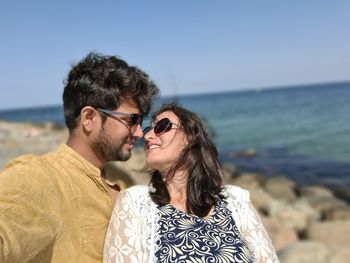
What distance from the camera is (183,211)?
2.87 metres

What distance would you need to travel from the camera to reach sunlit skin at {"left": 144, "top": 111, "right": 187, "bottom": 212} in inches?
120

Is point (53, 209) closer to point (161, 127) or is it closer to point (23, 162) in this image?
point (23, 162)

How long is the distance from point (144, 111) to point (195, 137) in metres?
0.47

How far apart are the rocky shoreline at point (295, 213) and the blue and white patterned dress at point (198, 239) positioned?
1106 millimetres

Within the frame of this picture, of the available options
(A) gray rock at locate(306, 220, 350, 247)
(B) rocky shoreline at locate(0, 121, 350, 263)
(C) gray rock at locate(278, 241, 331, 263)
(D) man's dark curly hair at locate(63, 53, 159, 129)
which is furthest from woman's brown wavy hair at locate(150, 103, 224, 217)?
(A) gray rock at locate(306, 220, 350, 247)

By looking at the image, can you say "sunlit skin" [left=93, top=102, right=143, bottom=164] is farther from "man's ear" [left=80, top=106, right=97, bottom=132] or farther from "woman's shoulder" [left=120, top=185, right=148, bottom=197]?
"woman's shoulder" [left=120, top=185, right=148, bottom=197]

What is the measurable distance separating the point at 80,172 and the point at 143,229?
1.64 feet

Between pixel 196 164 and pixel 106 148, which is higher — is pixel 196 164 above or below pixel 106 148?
below

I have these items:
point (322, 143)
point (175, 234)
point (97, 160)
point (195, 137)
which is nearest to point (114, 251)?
point (175, 234)

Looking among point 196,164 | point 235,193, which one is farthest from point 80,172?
point 235,193

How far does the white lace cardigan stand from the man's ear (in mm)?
461

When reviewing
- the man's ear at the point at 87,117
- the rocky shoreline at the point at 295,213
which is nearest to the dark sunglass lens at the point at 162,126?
the man's ear at the point at 87,117

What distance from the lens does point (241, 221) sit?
2869mm

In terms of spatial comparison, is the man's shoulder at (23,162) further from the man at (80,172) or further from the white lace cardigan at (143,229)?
the white lace cardigan at (143,229)
